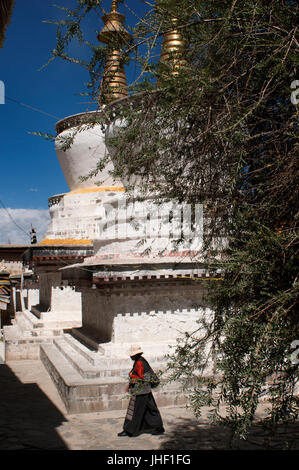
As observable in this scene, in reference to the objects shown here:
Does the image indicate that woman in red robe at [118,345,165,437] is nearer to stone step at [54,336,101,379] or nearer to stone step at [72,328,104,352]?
stone step at [54,336,101,379]

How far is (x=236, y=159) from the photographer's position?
11.2ft

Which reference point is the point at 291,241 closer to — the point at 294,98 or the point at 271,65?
the point at 294,98

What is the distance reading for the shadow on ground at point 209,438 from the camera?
224 inches

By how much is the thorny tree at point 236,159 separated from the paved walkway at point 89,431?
2.32 meters

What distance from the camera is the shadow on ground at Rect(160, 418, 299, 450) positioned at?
569 cm

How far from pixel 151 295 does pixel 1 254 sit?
2384 centimetres

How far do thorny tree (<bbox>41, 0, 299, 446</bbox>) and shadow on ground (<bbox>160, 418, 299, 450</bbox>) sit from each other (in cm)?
234

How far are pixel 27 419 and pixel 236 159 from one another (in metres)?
5.48

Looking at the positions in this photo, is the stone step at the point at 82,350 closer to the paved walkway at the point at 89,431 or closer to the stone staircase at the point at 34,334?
the paved walkway at the point at 89,431

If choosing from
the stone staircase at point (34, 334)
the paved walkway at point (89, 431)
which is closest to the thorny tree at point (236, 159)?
the paved walkway at point (89, 431)

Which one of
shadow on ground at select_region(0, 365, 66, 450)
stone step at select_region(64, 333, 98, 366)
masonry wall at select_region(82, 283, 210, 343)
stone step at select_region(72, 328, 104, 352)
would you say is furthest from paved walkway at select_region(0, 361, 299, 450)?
masonry wall at select_region(82, 283, 210, 343)

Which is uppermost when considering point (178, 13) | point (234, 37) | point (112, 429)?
point (178, 13)
